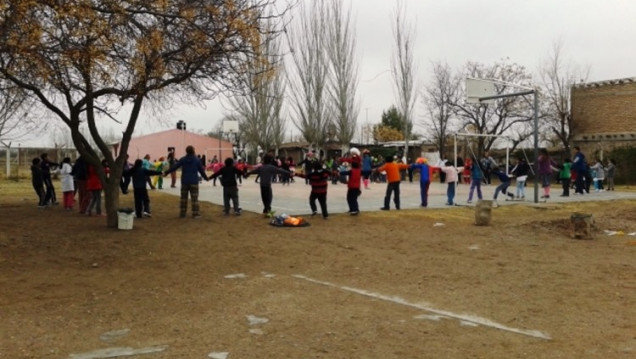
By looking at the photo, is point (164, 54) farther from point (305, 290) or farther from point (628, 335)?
point (628, 335)

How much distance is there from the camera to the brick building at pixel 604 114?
3472 cm

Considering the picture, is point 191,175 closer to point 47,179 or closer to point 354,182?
point 354,182

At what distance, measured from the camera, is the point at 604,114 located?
36.3m

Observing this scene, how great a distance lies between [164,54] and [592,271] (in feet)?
27.0

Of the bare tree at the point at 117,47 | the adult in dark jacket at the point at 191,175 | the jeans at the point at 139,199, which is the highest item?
the bare tree at the point at 117,47

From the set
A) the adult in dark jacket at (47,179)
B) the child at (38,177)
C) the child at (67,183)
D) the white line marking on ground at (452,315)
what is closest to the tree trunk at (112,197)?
the child at (67,183)

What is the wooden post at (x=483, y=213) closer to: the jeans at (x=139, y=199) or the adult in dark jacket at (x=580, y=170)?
the jeans at (x=139, y=199)

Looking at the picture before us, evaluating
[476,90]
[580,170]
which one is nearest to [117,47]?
[476,90]

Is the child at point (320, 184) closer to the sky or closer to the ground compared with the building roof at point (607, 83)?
closer to the ground

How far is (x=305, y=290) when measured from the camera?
7.70 metres

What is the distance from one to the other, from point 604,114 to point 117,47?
33.9 metres

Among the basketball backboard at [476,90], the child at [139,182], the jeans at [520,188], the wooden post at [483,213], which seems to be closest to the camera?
the wooden post at [483,213]

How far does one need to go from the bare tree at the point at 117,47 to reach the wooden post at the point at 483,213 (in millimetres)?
6506

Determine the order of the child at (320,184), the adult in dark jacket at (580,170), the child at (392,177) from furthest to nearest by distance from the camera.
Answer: the adult in dark jacket at (580,170), the child at (392,177), the child at (320,184)
